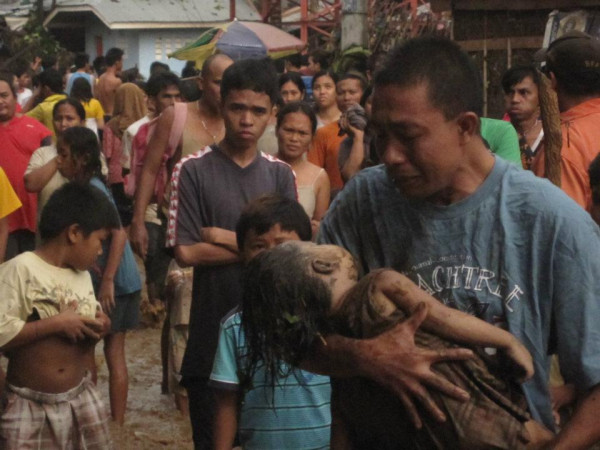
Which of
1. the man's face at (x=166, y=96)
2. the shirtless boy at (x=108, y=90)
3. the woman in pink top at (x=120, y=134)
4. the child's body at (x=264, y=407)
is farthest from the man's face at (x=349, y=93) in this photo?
the shirtless boy at (x=108, y=90)

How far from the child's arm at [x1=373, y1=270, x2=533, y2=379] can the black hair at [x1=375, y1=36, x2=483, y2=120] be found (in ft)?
1.42

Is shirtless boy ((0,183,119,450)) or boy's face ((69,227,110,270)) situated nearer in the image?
shirtless boy ((0,183,119,450))

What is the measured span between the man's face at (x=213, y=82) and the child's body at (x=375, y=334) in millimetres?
3911

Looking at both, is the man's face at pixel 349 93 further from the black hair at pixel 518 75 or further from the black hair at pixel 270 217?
the black hair at pixel 270 217

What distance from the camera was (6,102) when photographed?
30.9 feet

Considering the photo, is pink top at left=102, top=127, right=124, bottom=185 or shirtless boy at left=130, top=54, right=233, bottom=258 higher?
shirtless boy at left=130, top=54, right=233, bottom=258

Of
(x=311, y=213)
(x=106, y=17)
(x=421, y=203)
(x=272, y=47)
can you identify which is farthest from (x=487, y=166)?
(x=106, y=17)

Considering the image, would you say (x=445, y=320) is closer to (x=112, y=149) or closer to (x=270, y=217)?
(x=270, y=217)

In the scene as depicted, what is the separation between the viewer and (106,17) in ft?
128

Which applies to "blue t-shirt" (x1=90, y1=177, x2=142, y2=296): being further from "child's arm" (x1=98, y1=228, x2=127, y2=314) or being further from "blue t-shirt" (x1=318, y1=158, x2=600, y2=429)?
"blue t-shirt" (x1=318, y1=158, x2=600, y2=429)

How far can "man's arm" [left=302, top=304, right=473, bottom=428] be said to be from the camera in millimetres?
2680

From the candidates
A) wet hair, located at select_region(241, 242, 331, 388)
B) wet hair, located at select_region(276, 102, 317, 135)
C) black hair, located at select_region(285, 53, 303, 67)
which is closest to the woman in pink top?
black hair, located at select_region(285, 53, 303, 67)

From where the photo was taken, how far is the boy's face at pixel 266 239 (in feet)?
14.9

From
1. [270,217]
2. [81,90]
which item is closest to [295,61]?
[81,90]
